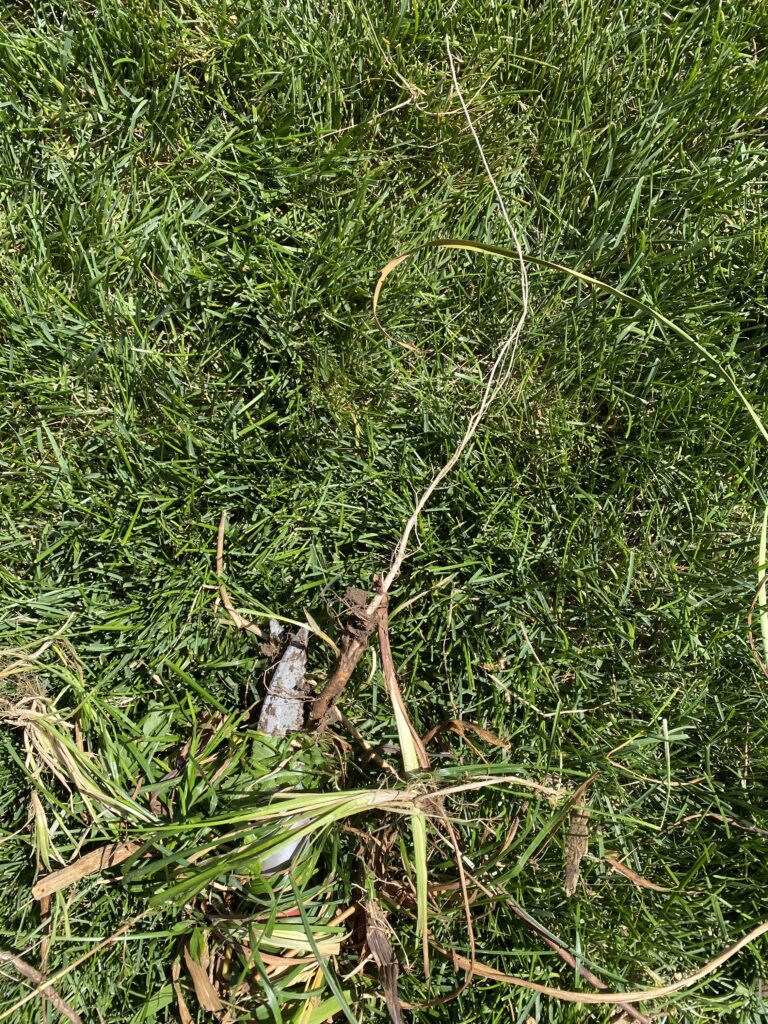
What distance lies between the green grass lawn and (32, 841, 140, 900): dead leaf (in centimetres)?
3

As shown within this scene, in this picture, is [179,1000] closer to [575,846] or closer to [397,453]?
[575,846]

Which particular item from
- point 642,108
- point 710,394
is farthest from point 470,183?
point 710,394

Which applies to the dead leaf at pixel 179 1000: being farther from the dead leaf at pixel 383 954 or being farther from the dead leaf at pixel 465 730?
the dead leaf at pixel 465 730

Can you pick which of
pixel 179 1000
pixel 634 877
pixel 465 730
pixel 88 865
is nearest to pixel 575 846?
pixel 634 877

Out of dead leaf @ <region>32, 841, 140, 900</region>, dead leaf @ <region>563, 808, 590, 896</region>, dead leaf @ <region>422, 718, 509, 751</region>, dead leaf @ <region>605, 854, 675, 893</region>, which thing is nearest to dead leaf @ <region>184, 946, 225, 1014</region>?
dead leaf @ <region>32, 841, 140, 900</region>

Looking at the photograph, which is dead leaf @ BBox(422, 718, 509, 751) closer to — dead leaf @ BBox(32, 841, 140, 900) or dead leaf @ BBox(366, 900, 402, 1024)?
dead leaf @ BBox(366, 900, 402, 1024)

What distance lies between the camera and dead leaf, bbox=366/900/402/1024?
5.17 feet

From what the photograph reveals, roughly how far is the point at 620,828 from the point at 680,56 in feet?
6.83

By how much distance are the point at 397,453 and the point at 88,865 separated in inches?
49.6

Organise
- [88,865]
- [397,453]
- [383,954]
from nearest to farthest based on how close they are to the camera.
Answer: [383,954]
[88,865]
[397,453]

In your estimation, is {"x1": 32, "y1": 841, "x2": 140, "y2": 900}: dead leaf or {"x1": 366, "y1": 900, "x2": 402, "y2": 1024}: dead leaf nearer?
{"x1": 366, "y1": 900, "x2": 402, "y2": 1024}: dead leaf

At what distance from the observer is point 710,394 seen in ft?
6.42

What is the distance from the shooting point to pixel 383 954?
1.61 m

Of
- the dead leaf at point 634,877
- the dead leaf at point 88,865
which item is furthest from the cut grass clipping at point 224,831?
the dead leaf at point 634,877
